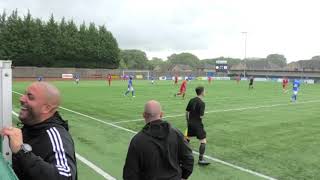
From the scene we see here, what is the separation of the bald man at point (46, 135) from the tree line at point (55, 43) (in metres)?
86.5

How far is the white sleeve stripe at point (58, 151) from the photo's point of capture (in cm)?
270

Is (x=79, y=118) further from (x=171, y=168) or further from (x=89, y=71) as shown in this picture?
(x=89, y=71)

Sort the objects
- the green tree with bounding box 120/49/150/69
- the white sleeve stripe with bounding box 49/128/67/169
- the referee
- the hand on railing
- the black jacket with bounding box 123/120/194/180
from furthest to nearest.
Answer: the green tree with bounding box 120/49/150/69
the referee
the black jacket with bounding box 123/120/194/180
the white sleeve stripe with bounding box 49/128/67/169
the hand on railing

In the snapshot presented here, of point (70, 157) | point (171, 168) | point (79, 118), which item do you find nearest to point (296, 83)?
point (79, 118)

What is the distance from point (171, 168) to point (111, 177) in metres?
4.75

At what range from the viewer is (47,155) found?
2.76 m

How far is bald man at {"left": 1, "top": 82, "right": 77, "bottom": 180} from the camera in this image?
2.65 meters

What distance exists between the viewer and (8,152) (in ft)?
8.60

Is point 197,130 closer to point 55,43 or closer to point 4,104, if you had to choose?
point 4,104

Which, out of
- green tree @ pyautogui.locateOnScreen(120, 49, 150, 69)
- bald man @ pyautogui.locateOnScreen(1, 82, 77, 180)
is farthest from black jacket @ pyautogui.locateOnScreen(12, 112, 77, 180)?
green tree @ pyautogui.locateOnScreen(120, 49, 150, 69)

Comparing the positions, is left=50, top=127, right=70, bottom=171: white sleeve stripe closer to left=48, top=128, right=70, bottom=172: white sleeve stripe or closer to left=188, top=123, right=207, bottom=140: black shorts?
left=48, top=128, right=70, bottom=172: white sleeve stripe

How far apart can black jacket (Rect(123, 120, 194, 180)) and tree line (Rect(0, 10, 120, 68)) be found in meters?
84.7

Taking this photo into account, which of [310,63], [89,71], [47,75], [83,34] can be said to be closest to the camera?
[47,75]

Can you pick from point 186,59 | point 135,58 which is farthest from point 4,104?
point 186,59
